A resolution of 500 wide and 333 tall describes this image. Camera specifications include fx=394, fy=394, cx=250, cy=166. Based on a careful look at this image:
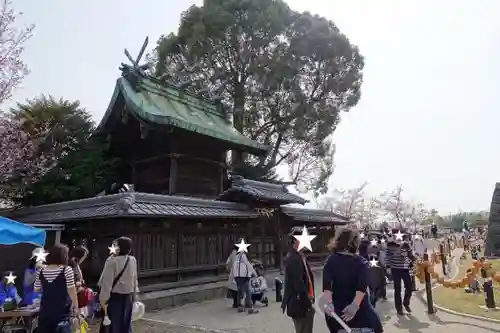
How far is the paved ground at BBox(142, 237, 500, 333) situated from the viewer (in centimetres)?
802

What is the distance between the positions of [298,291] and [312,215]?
16561 mm

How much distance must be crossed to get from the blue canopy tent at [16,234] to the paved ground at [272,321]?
3232 millimetres

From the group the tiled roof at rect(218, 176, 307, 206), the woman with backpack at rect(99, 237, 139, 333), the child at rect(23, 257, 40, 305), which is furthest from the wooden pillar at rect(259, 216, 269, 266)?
the woman with backpack at rect(99, 237, 139, 333)

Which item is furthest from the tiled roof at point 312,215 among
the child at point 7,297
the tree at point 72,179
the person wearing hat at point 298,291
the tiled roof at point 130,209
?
the person wearing hat at point 298,291

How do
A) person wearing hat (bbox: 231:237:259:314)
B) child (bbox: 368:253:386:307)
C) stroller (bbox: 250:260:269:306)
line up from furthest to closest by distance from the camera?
stroller (bbox: 250:260:269:306)
person wearing hat (bbox: 231:237:259:314)
child (bbox: 368:253:386:307)

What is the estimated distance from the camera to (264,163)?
26703 millimetres

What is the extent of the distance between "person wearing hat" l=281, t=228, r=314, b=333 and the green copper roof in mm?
9599

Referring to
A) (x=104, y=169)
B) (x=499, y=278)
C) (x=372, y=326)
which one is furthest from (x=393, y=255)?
(x=104, y=169)

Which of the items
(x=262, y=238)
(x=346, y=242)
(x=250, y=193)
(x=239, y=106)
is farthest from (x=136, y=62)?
(x=346, y=242)

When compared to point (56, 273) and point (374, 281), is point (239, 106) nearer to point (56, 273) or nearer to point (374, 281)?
point (374, 281)

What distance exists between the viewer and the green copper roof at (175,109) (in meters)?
14.5

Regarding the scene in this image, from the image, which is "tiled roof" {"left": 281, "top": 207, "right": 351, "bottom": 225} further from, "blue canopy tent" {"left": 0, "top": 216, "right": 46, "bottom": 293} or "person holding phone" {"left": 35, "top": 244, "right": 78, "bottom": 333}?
"person holding phone" {"left": 35, "top": 244, "right": 78, "bottom": 333}

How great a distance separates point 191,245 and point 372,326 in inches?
361

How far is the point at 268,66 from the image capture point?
26234mm
